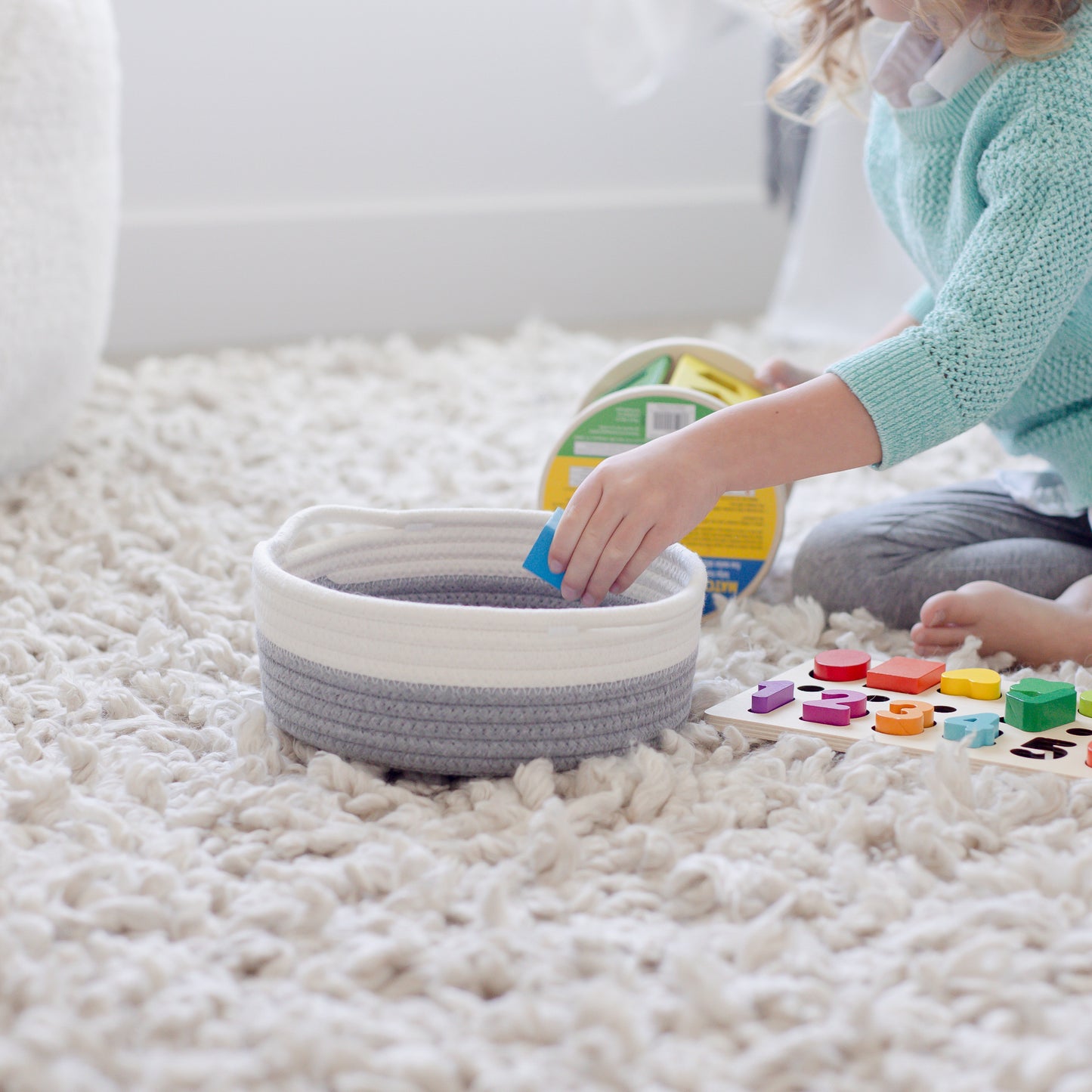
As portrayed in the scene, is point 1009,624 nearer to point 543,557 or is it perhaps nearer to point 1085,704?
point 1085,704

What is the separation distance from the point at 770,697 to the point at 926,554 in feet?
0.84

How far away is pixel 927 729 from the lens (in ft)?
2.27

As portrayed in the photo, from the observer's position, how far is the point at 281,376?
1.56 meters

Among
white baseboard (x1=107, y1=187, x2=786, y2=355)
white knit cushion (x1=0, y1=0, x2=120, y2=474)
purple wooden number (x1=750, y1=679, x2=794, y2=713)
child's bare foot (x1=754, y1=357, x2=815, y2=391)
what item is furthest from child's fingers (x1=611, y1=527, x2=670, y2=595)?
white baseboard (x1=107, y1=187, x2=786, y2=355)

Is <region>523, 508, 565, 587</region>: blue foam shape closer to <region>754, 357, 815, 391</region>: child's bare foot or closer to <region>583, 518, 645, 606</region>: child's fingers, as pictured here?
<region>583, 518, 645, 606</region>: child's fingers

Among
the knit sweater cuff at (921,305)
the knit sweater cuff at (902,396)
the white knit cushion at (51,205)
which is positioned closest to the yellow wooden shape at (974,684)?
the knit sweater cuff at (902,396)

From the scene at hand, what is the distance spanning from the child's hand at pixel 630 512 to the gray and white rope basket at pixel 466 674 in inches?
1.4

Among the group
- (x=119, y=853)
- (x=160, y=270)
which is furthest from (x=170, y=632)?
(x=160, y=270)

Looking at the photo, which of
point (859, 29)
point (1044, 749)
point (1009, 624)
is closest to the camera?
point (1044, 749)

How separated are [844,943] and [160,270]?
69.6 inches

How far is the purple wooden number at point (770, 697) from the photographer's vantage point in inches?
27.9

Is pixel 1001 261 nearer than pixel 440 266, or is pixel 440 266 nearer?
pixel 1001 261

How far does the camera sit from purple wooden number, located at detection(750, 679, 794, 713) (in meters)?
0.71

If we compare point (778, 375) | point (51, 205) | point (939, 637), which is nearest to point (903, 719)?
point (939, 637)
